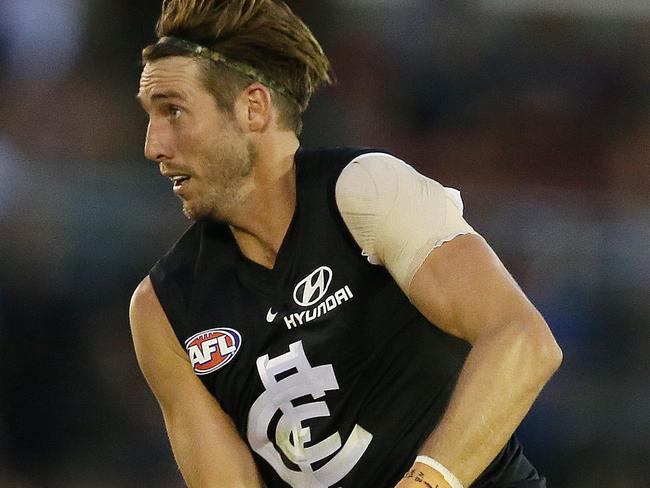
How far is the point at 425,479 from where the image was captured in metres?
2.80

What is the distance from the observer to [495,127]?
25.0 feet

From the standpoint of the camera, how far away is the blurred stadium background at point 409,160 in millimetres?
6770

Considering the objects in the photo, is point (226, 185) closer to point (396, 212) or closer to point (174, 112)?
point (174, 112)

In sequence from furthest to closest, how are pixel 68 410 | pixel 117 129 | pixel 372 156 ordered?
pixel 117 129
pixel 68 410
pixel 372 156

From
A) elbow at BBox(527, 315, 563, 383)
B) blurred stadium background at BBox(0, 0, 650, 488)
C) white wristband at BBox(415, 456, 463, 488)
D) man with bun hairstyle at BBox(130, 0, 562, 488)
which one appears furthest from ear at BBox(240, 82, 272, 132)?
blurred stadium background at BBox(0, 0, 650, 488)

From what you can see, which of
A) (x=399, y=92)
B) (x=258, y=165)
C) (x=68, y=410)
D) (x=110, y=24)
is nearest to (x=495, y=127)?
(x=399, y=92)

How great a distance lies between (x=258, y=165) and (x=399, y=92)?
430 centimetres

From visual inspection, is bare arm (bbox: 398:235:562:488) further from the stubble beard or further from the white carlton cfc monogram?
the stubble beard

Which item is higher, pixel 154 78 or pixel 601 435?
pixel 154 78

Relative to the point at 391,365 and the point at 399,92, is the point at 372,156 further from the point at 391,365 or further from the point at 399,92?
the point at 399,92

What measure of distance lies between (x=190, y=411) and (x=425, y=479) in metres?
0.96

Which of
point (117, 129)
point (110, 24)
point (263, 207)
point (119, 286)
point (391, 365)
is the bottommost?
point (119, 286)

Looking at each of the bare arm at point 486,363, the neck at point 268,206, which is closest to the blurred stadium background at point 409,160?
the neck at point 268,206

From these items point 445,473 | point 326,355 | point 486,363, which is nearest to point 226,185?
point 326,355
